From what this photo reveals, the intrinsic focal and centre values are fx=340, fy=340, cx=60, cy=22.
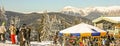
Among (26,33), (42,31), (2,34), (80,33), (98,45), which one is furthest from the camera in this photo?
(42,31)

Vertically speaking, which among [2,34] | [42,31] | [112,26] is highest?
[2,34]

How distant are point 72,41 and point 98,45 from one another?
7.10 ft

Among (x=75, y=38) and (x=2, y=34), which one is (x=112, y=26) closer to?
(x=75, y=38)

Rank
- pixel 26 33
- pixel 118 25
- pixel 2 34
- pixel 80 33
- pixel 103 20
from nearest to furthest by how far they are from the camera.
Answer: pixel 26 33, pixel 80 33, pixel 2 34, pixel 118 25, pixel 103 20

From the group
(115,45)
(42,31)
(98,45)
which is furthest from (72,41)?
(42,31)

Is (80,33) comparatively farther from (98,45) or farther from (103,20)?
(103,20)

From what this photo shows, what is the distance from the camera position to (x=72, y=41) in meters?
23.5

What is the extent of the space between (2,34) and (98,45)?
690 centimetres

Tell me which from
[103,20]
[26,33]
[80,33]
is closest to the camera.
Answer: [26,33]

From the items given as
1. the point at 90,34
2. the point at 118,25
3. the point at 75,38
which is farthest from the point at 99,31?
the point at 118,25

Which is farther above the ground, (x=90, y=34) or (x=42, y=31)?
(x=90, y=34)

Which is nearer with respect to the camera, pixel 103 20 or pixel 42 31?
pixel 103 20

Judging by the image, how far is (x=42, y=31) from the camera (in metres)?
64.0

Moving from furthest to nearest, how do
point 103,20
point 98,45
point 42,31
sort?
1. point 42,31
2. point 103,20
3. point 98,45
